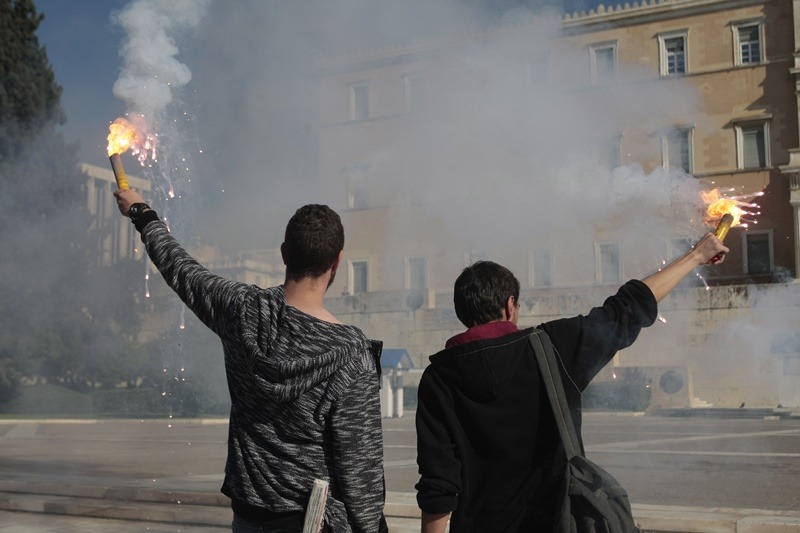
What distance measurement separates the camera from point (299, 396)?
2.24 meters

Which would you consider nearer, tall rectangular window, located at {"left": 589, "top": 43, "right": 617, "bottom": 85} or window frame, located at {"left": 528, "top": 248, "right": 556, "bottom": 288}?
tall rectangular window, located at {"left": 589, "top": 43, "right": 617, "bottom": 85}

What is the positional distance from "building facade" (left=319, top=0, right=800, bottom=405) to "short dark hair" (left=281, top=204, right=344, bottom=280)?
33.0ft

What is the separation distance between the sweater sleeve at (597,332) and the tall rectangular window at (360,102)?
13.8 metres

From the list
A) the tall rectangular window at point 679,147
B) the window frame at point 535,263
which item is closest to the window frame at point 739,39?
the tall rectangular window at point 679,147

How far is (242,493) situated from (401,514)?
4.68 m

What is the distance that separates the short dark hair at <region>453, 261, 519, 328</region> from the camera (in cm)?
255

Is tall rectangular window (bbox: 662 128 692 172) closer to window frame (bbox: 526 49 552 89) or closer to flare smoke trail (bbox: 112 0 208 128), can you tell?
window frame (bbox: 526 49 552 89)

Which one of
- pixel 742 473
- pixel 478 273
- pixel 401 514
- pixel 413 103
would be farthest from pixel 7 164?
pixel 478 273

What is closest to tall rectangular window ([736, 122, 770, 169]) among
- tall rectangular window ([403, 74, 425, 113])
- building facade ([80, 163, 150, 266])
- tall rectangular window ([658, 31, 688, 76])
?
tall rectangular window ([658, 31, 688, 76])

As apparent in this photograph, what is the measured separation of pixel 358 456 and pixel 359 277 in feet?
73.6

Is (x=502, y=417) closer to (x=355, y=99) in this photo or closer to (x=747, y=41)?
(x=355, y=99)

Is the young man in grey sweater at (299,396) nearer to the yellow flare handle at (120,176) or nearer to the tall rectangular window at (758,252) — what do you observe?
the yellow flare handle at (120,176)

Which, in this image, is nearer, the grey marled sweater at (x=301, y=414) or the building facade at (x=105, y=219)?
the grey marled sweater at (x=301, y=414)

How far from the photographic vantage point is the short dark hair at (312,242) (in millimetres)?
2352
